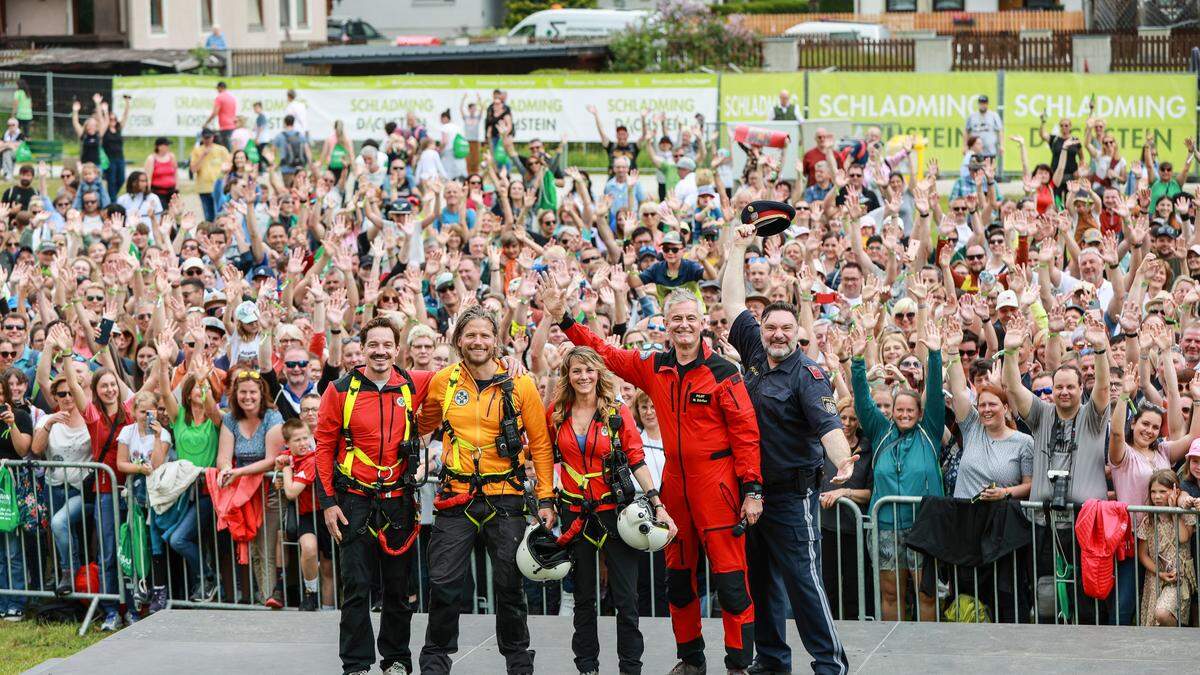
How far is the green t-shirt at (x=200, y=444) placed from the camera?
10.5 m

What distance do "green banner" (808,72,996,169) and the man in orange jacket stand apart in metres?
15.4

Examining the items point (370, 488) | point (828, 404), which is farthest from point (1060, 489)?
point (370, 488)

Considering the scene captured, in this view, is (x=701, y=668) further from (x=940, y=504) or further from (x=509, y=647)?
(x=940, y=504)

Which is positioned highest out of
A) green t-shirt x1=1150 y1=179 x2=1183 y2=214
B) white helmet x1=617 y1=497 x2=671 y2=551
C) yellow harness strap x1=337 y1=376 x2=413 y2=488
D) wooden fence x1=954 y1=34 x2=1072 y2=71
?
wooden fence x1=954 y1=34 x2=1072 y2=71

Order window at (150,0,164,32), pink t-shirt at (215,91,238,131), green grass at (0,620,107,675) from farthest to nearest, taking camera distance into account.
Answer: window at (150,0,164,32) < pink t-shirt at (215,91,238,131) < green grass at (0,620,107,675)

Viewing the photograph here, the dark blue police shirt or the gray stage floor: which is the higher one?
the dark blue police shirt

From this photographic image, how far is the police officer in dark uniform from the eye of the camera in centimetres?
790

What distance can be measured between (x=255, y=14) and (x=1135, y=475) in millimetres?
42946

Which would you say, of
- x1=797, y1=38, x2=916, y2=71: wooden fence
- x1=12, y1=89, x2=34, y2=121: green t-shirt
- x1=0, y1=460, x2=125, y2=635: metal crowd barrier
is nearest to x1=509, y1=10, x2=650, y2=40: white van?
x1=797, y1=38, x2=916, y2=71: wooden fence

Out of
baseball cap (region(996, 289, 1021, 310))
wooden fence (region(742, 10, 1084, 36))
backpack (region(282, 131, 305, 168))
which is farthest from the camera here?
wooden fence (region(742, 10, 1084, 36))

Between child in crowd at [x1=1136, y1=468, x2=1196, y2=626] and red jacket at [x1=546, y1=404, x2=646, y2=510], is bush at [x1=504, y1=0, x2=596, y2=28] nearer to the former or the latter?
child in crowd at [x1=1136, y1=468, x2=1196, y2=626]

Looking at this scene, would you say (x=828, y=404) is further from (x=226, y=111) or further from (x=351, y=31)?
(x=351, y=31)

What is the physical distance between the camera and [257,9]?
48.7 metres

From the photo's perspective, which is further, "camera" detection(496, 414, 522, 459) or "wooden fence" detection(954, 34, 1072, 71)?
"wooden fence" detection(954, 34, 1072, 71)
